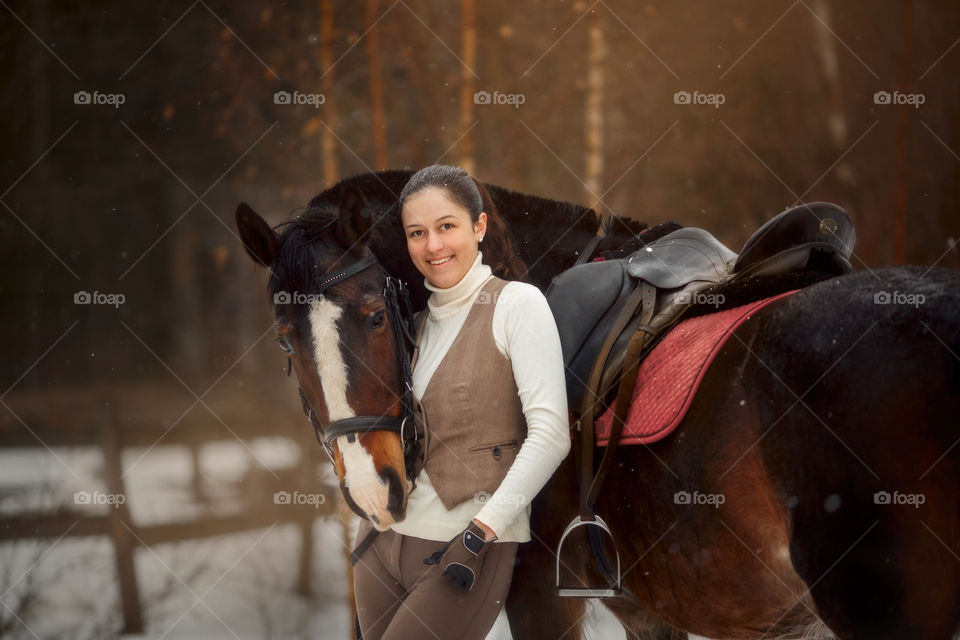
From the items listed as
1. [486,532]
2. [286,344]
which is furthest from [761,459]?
[286,344]

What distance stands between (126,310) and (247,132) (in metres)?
1.55

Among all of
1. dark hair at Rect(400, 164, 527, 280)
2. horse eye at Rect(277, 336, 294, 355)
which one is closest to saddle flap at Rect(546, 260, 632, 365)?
dark hair at Rect(400, 164, 527, 280)

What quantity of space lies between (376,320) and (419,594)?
2.45 ft

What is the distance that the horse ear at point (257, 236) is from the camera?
2.22m

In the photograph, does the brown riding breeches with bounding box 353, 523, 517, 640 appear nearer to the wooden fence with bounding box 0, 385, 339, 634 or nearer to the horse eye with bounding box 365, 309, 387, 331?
the horse eye with bounding box 365, 309, 387, 331

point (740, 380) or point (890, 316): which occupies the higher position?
point (890, 316)

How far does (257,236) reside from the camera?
2.27 meters

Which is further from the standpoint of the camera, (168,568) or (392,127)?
(392,127)

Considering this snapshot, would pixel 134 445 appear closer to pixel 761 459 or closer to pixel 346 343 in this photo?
pixel 346 343

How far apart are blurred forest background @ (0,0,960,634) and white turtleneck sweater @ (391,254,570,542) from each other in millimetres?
3229

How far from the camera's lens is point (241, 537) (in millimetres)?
5359

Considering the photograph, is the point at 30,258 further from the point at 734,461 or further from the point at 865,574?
the point at 865,574

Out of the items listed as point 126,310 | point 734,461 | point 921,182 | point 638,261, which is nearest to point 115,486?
point 126,310

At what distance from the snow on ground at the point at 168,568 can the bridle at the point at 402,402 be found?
305cm
